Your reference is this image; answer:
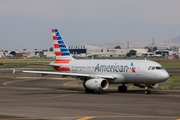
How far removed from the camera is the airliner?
46506mm

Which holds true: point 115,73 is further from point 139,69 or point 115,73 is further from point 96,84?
point 96,84

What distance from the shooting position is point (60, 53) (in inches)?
2194

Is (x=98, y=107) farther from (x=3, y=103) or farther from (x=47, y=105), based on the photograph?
(x=3, y=103)

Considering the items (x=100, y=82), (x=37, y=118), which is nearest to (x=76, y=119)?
(x=37, y=118)

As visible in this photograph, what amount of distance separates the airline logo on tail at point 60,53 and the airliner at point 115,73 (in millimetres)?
183

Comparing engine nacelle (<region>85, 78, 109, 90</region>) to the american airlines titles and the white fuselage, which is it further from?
the american airlines titles

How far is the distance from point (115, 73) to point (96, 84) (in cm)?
316

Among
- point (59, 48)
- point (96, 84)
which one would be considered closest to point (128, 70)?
point (96, 84)

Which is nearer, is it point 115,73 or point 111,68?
point 115,73

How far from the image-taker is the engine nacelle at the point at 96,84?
4675 centimetres

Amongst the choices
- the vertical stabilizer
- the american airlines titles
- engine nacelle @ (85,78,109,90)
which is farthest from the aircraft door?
the vertical stabilizer

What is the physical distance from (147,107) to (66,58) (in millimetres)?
23111

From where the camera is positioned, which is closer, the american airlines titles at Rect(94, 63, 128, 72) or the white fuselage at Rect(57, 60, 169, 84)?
the white fuselage at Rect(57, 60, 169, 84)

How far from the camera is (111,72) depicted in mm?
49406
